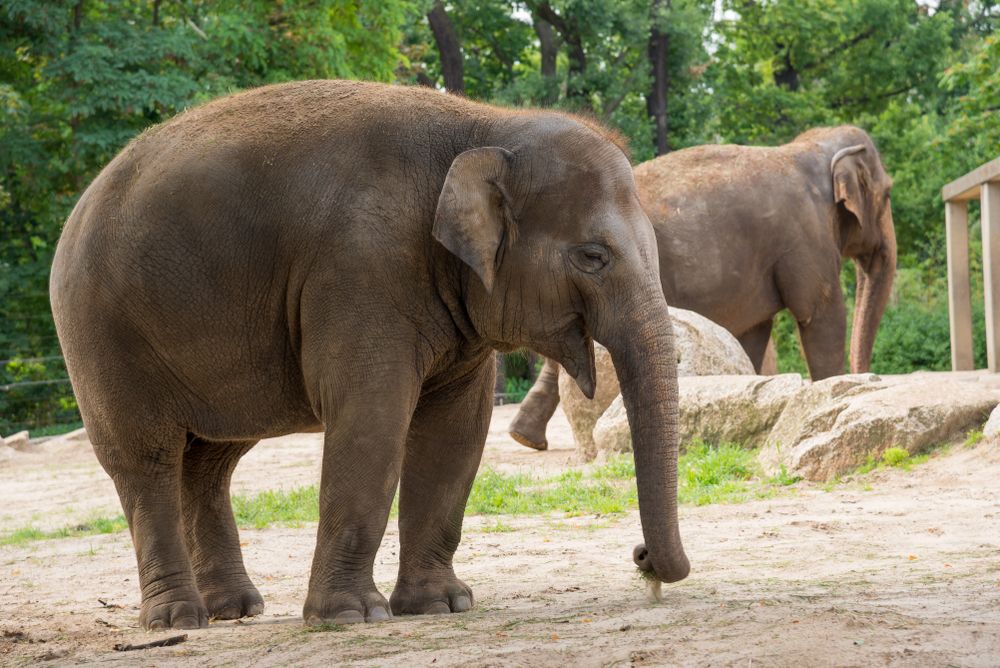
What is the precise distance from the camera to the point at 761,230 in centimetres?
1319

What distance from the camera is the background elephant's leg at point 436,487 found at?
5.87 m

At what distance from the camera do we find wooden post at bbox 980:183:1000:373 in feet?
43.3

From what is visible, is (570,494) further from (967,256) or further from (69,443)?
(69,443)

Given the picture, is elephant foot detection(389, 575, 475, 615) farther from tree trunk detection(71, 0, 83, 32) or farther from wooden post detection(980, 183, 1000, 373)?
tree trunk detection(71, 0, 83, 32)

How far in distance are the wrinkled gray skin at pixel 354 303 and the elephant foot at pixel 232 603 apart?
13.5 inches

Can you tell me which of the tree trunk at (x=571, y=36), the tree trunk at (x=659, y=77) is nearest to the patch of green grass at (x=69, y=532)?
the tree trunk at (x=571, y=36)

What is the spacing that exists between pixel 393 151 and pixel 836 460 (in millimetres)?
4759

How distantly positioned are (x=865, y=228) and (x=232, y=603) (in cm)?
937

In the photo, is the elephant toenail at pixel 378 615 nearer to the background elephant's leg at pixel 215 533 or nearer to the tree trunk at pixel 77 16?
the background elephant's leg at pixel 215 533

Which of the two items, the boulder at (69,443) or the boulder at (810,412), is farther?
the boulder at (69,443)

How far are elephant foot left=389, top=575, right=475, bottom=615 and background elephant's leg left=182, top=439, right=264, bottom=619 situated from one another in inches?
29.6

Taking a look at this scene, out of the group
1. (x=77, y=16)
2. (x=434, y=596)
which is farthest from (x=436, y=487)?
(x=77, y=16)

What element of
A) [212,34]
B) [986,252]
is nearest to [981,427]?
[986,252]

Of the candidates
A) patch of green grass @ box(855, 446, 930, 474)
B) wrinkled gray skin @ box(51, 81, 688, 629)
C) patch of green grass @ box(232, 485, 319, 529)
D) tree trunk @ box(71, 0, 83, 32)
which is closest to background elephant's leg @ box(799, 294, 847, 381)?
patch of green grass @ box(855, 446, 930, 474)
